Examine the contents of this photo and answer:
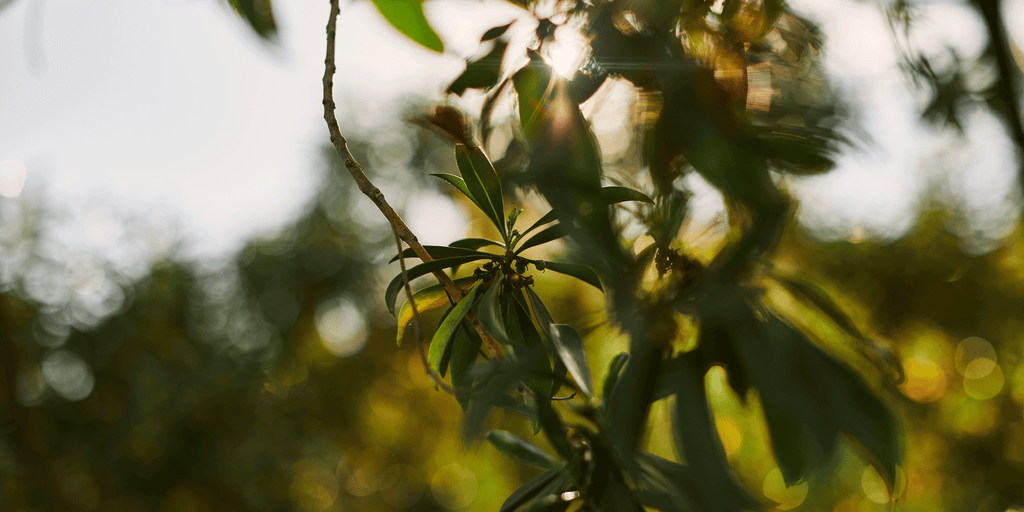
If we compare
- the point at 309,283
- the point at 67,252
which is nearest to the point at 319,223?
the point at 309,283

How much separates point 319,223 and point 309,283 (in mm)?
817

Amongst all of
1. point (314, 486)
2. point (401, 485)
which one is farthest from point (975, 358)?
point (314, 486)

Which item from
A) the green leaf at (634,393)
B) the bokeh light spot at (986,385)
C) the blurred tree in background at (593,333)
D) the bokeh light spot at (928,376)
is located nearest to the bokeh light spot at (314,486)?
the blurred tree in background at (593,333)

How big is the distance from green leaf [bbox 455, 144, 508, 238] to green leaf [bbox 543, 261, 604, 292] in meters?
0.07

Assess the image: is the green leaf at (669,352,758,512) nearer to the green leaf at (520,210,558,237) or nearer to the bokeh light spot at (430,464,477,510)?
the green leaf at (520,210,558,237)

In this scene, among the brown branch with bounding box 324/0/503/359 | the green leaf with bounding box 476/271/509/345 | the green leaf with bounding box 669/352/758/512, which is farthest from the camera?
the brown branch with bounding box 324/0/503/359

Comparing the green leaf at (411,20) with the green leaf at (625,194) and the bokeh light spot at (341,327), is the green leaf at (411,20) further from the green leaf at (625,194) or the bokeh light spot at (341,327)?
the bokeh light spot at (341,327)

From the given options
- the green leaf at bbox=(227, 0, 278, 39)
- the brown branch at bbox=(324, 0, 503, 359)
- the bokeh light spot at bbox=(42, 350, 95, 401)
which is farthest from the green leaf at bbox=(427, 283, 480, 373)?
the bokeh light spot at bbox=(42, 350, 95, 401)

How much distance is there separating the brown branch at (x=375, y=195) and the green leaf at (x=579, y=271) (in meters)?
0.12

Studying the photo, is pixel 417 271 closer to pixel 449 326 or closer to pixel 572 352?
pixel 449 326

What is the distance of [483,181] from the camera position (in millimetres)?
635

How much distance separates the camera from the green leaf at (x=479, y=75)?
63 centimetres

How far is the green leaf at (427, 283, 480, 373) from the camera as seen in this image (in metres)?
0.56

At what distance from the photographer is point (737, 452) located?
3.93m
